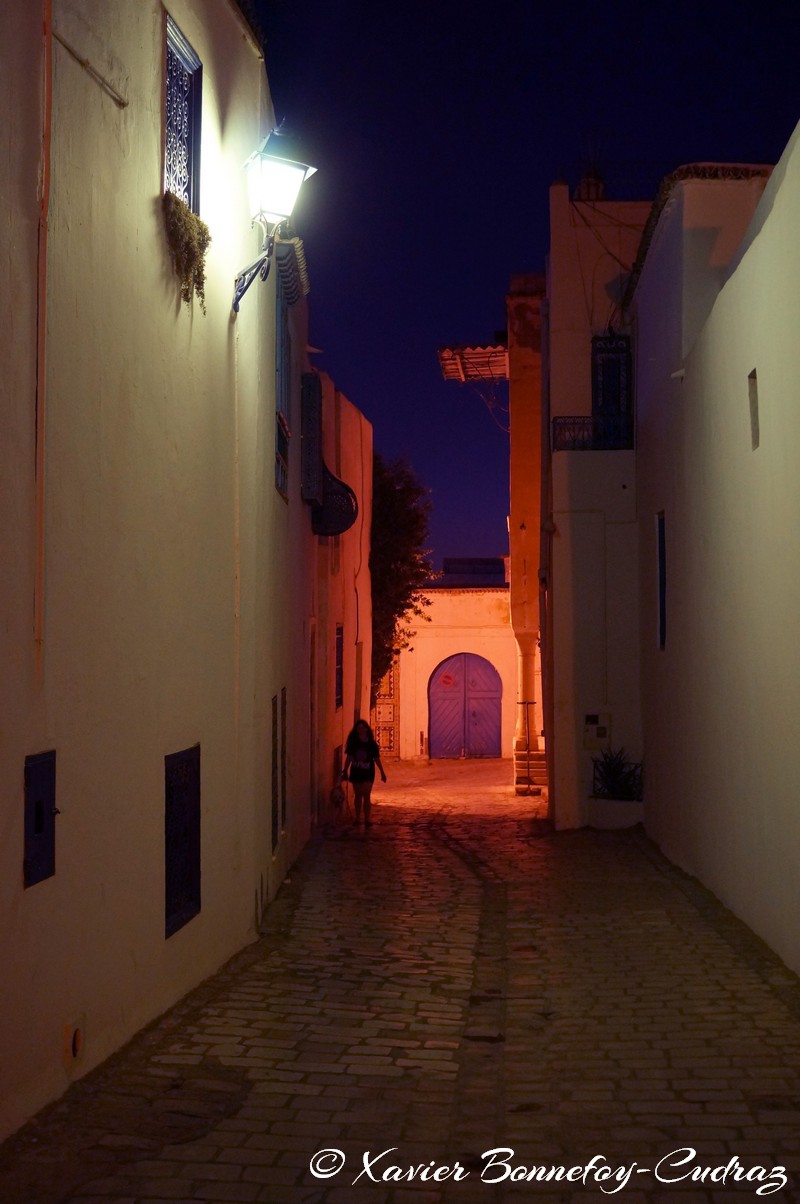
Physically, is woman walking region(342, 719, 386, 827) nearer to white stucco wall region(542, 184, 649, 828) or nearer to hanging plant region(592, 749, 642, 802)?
white stucco wall region(542, 184, 649, 828)

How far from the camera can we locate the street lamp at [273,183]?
8.28 metres

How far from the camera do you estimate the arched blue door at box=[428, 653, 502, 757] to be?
31.0 metres

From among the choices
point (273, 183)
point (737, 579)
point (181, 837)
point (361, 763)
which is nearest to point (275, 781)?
point (181, 837)

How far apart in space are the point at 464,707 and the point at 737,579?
2244 cm

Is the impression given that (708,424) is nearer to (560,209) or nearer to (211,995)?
(211,995)

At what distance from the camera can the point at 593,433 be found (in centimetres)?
1673

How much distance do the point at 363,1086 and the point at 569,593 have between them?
36.3ft

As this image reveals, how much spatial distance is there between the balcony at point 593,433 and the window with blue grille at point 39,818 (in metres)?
12.3

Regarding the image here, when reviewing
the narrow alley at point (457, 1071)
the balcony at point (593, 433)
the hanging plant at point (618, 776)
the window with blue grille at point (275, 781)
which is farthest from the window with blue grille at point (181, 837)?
the balcony at point (593, 433)

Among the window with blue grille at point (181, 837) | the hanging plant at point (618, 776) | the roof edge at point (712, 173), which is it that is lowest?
the hanging plant at point (618, 776)

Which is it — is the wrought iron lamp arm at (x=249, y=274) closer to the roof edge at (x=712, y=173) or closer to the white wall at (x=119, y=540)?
the white wall at (x=119, y=540)

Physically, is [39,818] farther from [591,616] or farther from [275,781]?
[591,616]

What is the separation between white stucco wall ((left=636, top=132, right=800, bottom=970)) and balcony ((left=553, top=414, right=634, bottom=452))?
9.37 feet

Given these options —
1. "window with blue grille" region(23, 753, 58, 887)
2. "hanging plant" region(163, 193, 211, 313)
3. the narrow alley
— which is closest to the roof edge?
"hanging plant" region(163, 193, 211, 313)
